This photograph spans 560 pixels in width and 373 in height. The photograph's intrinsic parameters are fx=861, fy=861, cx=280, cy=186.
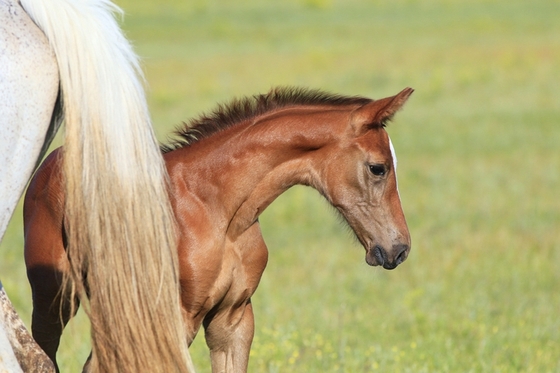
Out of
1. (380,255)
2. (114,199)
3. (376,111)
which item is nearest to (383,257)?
(380,255)

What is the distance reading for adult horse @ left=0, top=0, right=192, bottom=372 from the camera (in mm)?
2922

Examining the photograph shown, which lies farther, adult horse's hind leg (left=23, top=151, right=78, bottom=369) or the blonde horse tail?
adult horse's hind leg (left=23, top=151, right=78, bottom=369)

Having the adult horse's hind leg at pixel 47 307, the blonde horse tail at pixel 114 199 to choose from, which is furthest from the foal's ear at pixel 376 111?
the adult horse's hind leg at pixel 47 307

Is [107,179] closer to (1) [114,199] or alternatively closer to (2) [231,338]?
(1) [114,199]

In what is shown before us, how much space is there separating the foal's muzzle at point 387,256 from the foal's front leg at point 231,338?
0.58 metres

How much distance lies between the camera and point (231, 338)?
362 centimetres

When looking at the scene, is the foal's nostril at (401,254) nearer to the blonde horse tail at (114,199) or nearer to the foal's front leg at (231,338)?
the foal's front leg at (231,338)

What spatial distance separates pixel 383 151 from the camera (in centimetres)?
343

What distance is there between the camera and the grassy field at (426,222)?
5309 mm

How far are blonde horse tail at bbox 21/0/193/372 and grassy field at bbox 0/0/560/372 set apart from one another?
1.05 meters

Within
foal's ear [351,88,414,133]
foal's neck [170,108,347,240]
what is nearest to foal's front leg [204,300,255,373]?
foal's neck [170,108,347,240]

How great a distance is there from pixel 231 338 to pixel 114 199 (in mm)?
935

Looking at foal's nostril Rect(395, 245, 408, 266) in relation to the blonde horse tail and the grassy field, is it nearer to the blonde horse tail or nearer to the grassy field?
the grassy field

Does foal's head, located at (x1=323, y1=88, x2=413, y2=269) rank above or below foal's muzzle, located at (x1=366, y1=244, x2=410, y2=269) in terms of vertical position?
above
